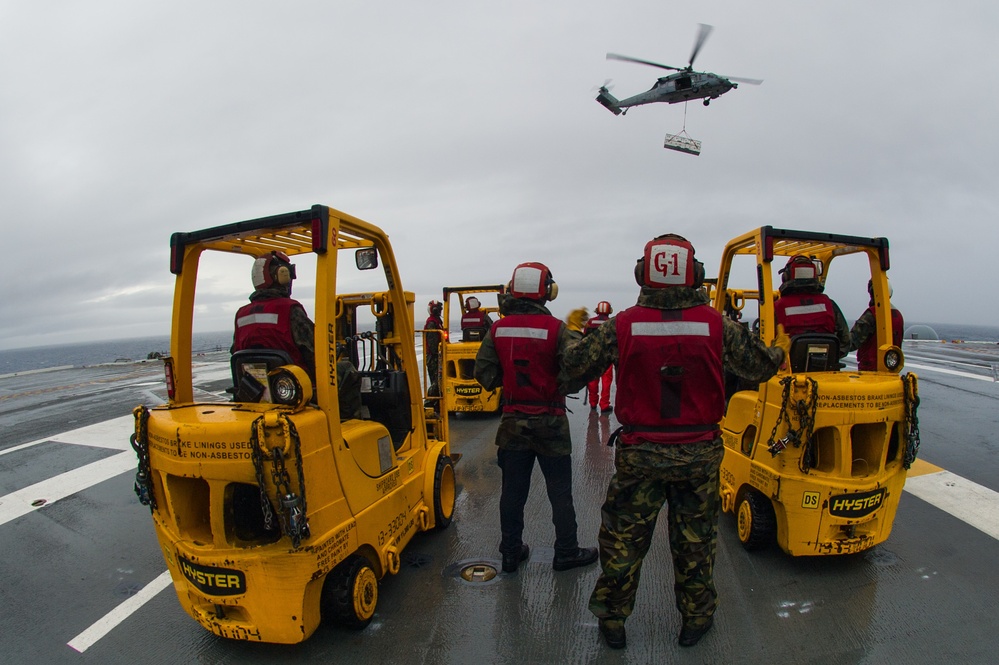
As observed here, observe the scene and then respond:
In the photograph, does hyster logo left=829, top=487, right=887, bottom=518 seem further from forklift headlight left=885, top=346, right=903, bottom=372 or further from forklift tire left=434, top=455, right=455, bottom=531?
forklift tire left=434, top=455, right=455, bottom=531

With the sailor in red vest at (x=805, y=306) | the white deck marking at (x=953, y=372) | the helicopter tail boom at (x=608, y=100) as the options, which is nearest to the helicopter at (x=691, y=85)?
the helicopter tail boom at (x=608, y=100)

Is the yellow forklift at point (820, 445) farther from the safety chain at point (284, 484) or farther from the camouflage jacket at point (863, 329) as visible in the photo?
the safety chain at point (284, 484)

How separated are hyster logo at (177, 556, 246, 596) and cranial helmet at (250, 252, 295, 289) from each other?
159 centimetres

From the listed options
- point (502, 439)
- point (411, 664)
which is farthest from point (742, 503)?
point (411, 664)

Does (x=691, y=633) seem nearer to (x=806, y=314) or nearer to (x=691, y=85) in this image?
(x=806, y=314)

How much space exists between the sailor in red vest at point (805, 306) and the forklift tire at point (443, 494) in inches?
110

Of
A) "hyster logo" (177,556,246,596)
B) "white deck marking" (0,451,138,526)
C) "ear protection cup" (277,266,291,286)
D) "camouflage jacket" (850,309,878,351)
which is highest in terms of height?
"ear protection cup" (277,266,291,286)

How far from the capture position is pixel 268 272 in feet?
10.7

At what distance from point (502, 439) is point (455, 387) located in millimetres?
5040

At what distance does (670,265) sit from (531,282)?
105 centimetres

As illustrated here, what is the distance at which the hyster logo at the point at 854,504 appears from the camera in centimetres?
323

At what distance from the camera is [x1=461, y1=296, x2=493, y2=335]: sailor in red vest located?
9133mm

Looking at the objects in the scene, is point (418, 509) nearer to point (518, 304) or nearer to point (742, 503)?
point (518, 304)

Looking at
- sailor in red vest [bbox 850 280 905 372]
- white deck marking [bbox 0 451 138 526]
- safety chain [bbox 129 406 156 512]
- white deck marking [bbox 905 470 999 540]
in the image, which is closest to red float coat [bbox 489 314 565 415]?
safety chain [bbox 129 406 156 512]
